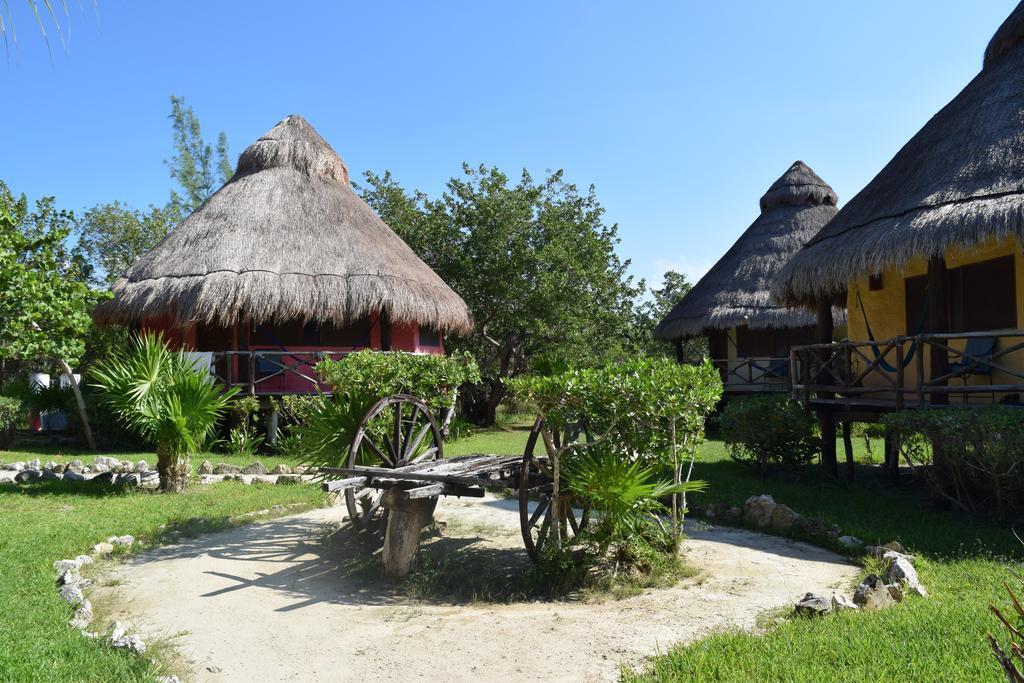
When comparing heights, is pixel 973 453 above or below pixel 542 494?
above

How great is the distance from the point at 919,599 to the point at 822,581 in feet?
2.83

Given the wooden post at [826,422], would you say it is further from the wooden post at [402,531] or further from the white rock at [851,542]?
the wooden post at [402,531]

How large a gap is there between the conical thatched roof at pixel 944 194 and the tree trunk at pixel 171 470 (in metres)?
8.52

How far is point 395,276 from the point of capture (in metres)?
14.8

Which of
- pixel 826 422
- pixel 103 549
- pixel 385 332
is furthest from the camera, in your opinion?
pixel 385 332

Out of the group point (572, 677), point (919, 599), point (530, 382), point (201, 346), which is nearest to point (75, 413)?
point (201, 346)

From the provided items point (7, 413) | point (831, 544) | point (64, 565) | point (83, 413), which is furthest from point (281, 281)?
point (831, 544)

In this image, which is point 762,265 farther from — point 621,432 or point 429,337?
point 621,432

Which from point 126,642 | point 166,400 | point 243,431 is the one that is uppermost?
point 166,400

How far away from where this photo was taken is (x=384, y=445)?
7801 mm

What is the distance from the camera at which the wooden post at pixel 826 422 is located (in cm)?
1001

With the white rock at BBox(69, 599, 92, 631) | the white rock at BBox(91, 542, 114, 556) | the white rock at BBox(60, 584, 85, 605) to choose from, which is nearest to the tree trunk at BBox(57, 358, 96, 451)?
the white rock at BBox(91, 542, 114, 556)

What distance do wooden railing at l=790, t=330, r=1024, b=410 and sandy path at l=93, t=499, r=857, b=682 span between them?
9.71 feet

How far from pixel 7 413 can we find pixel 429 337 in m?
8.59
